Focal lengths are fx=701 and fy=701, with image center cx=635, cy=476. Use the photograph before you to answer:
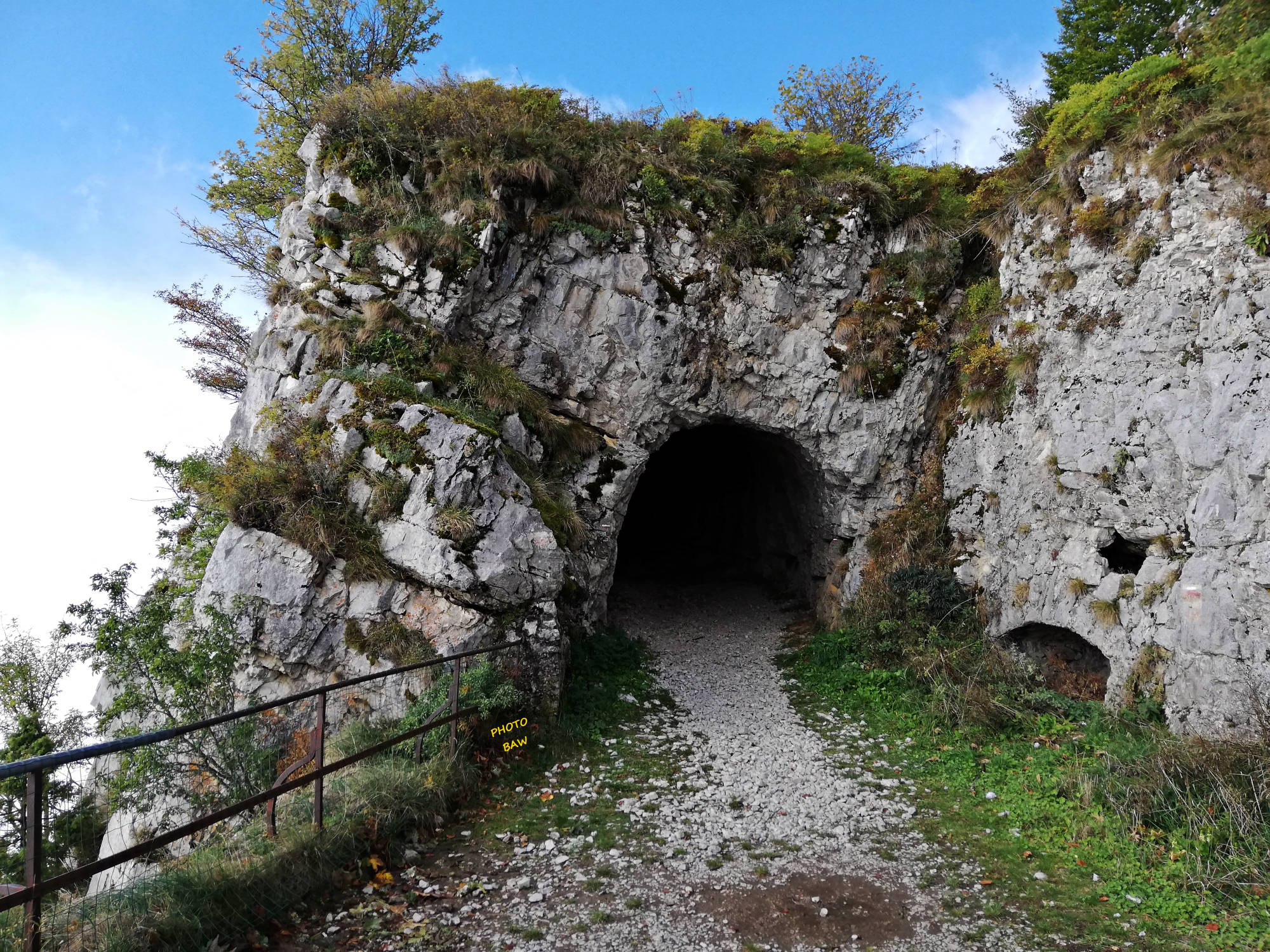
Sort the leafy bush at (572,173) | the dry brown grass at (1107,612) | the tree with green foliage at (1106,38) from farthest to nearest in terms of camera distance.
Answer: the tree with green foliage at (1106,38), the leafy bush at (572,173), the dry brown grass at (1107,612)

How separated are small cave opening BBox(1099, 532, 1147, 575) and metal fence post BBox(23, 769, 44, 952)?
10838mm

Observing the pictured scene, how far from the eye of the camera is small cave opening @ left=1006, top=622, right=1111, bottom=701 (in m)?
9.24

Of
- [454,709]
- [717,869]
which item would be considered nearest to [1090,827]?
[717,869]

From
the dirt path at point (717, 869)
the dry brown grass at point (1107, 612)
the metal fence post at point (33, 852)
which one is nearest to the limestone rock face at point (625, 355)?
the dirt path at point (717, 869)

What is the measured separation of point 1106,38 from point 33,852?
22.9 m

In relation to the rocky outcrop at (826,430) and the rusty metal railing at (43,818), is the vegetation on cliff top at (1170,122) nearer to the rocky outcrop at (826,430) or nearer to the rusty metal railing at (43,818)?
the rocky outcrop at (826,430)

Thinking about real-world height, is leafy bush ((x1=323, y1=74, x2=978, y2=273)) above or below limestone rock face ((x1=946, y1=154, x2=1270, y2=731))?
above

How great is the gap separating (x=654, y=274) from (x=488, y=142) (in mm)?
3720

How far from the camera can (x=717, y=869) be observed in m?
5.82

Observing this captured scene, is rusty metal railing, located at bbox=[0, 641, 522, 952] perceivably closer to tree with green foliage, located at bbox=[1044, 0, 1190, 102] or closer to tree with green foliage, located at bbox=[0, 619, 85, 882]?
tree with green foliage, located at bbox=[0, 619, 85, 882]

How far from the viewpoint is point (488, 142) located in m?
12.4

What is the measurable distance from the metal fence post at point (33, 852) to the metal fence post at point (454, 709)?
12.0 feet

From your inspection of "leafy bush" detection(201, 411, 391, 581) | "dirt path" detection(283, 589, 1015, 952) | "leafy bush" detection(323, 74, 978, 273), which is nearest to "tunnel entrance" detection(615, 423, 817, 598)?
"leafy bush" detection(323, 74, 978, 273)

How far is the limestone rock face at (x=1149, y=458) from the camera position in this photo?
7.68m
